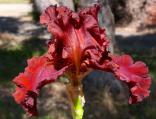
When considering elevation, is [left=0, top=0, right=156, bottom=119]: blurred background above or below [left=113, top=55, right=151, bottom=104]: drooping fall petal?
below

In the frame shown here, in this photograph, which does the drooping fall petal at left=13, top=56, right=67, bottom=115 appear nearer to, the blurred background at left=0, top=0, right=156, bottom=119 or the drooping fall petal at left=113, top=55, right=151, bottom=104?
the drooping fall petal at left=113, top=55, right=151, bottom=104

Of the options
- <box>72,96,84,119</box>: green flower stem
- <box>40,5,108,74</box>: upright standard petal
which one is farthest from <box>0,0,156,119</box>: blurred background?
<box>72,96,84,119</box>: green flower stem

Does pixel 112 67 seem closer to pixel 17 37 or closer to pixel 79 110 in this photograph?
pixel 79 110

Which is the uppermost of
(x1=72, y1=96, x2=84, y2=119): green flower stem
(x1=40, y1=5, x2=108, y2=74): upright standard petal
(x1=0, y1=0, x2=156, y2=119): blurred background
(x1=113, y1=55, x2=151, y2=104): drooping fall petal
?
(x1=40, y1=5, x2=108, y2=74): upright standard petal

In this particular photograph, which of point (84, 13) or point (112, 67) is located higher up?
point (84, 13)

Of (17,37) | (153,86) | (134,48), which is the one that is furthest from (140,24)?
(153,86)

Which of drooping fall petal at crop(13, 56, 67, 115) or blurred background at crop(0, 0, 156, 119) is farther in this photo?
blurred background at crop(0, 0, 156, 119)

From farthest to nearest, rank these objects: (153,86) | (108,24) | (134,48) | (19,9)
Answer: (19,9), (134,48), (153,86), (108,24)

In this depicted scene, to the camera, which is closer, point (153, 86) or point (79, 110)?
point (79, 110)

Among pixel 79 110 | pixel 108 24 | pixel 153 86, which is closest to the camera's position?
pixel 79 110

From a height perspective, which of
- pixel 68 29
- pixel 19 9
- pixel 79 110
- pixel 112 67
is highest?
pixel 68 29
